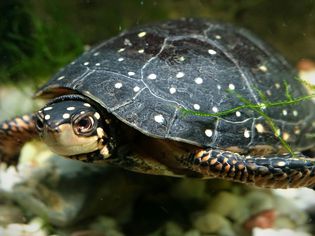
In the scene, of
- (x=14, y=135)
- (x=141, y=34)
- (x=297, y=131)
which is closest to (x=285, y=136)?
(x=297, y=131)

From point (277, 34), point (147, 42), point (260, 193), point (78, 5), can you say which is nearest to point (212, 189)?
point (260, 193)

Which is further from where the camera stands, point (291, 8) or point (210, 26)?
point (291, 8)

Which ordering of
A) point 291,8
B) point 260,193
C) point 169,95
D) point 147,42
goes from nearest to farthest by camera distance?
point 169,95
point 147,42
point 260,193
point 291,8

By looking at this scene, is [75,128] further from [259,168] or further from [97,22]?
[97,22]

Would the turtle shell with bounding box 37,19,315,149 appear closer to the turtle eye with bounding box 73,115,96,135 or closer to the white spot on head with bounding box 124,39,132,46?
the white spot on head with bounding box 124,39,132,46

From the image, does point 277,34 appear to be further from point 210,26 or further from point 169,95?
point 169,95

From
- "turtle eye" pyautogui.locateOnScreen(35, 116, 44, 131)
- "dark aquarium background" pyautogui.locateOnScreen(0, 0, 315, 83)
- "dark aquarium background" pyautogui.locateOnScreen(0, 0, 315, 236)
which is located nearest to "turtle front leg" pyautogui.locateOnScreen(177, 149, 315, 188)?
"dark aquarium background" pyautogui.locateOnScreen(0, 0, 315, 236)

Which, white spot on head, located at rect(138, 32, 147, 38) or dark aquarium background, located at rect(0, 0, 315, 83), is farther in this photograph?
dark aquarium background, located at rect(0, 0, 315, 83)
